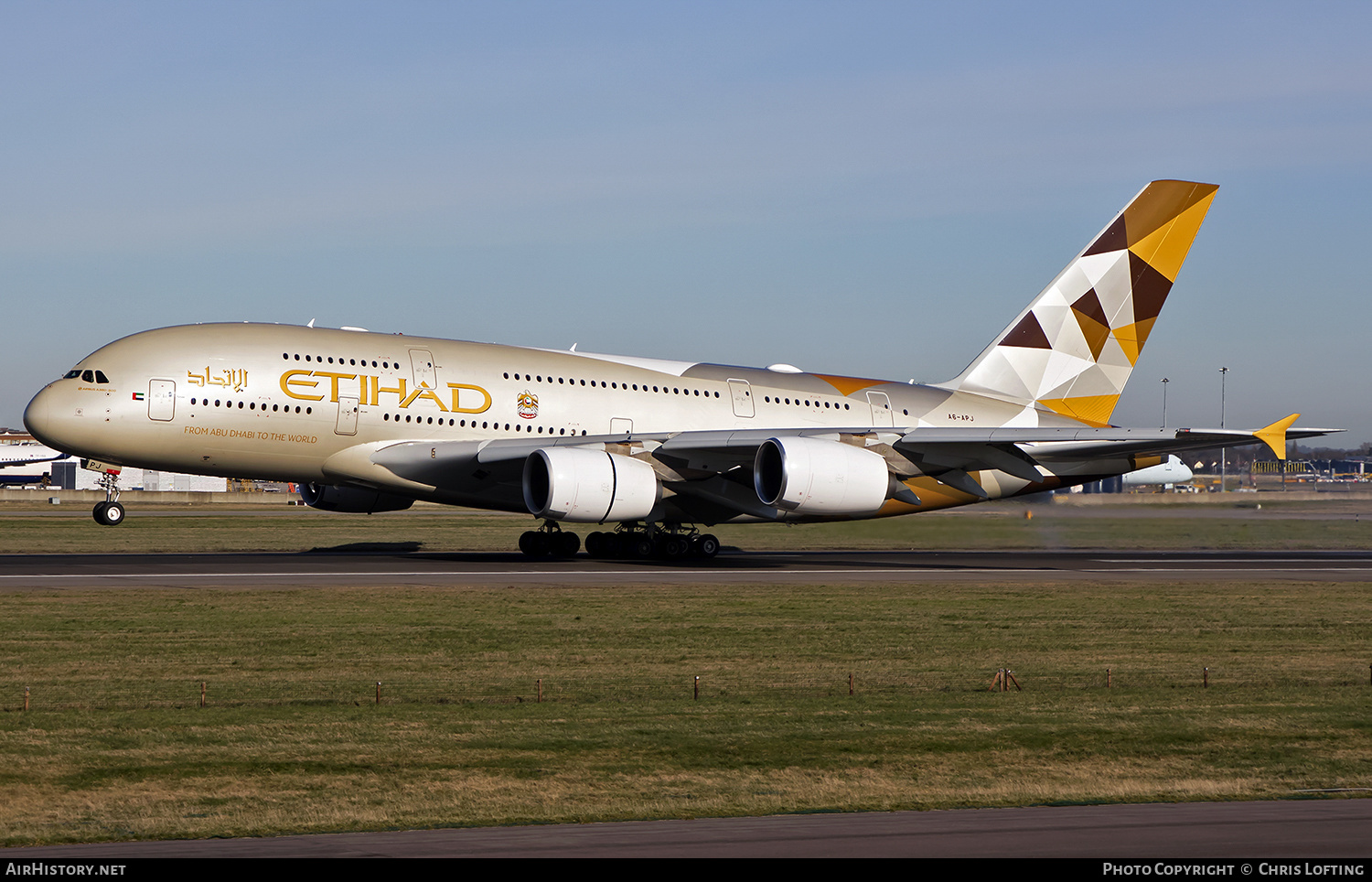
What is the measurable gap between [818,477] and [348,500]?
12.7 m

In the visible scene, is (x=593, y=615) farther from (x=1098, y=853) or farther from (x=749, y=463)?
(x=1098, y=853)

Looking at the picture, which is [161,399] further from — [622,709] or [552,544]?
[622,709]

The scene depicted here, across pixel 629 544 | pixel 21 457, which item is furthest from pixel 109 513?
pixel 21 457

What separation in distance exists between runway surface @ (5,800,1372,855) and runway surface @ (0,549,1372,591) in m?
17.4

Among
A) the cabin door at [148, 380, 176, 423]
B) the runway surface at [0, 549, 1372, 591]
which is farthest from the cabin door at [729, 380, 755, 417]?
the cabin door at [148, 380, 176, 423]

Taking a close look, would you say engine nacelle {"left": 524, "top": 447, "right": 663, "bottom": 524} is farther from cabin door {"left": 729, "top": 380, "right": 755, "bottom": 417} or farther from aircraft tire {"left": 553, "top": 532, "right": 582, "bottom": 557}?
cabin door {"left": 729, "top": 380, "right": 755, "bottom": 417}

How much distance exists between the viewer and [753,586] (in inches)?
1075

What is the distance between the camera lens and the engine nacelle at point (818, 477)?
3128 cm

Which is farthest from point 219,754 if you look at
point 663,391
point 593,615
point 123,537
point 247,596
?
point 123,537

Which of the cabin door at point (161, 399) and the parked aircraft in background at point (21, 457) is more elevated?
the parked aircraft in background at point (21, 457)

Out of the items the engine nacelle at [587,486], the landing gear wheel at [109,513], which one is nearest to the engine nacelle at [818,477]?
the engine nacelle at [587,486]

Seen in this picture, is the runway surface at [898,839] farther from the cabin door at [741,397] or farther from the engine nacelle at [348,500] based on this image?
the cabin door at [741,397]

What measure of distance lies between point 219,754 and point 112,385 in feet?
67.0

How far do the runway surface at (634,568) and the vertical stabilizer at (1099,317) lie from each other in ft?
16.3
